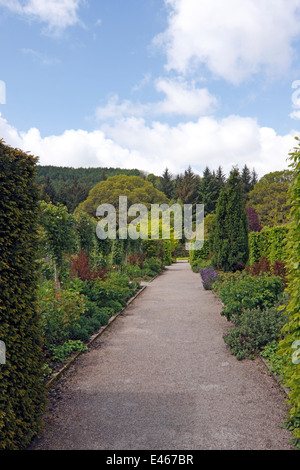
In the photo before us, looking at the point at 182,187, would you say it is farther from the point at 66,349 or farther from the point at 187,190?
the point at 66,349

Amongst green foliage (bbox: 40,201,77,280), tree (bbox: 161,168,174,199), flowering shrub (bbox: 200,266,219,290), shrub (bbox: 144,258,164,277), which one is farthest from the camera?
tree (bbox: 161,168,174,199)

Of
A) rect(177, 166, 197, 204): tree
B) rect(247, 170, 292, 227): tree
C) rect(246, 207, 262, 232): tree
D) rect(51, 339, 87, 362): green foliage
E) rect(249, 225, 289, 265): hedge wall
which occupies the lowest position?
rect(51, 339, 87, 362): green foliage

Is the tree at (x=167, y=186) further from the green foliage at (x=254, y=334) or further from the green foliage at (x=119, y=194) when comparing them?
the green foliage at (x=254, y=334)

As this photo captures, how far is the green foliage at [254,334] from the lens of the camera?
16.6 feet

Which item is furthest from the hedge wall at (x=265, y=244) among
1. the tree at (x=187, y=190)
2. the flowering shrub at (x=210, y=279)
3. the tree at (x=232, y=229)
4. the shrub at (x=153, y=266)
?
the tree at (x=187, y=190)

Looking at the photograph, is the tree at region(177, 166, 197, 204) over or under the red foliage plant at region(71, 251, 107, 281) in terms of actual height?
over

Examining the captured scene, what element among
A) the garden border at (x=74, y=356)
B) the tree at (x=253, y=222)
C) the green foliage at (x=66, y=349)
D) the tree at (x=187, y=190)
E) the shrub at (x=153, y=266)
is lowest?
the shrub at (x=153, y=266)

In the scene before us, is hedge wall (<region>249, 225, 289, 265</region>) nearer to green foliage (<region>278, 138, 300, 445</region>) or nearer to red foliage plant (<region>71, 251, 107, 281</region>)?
red foliage plant (<region>71, 251, 107, 281</region>)

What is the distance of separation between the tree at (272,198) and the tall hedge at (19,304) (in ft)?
99.6

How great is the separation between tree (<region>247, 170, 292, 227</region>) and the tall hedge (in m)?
30.4

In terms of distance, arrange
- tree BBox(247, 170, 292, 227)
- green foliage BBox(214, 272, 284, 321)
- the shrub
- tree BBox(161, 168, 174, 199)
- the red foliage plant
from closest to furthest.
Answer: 1. green foliage BBox(214, 272, 284, 321)
2. the red foliage plant
3. the shrub
4. tree BBox(247, 170, 292, 227)
5. tree BBox(161, 168, 174, 199)

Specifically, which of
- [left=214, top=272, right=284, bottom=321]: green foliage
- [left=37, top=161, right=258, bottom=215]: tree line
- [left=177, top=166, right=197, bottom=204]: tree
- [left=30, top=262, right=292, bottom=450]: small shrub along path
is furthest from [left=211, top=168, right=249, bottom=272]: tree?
[left=177, top=166, right=197, bottom=204]: tree

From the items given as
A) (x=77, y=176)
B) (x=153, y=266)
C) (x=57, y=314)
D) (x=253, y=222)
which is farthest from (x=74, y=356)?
(x=77, y=176)

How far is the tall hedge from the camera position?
8.57 feet
